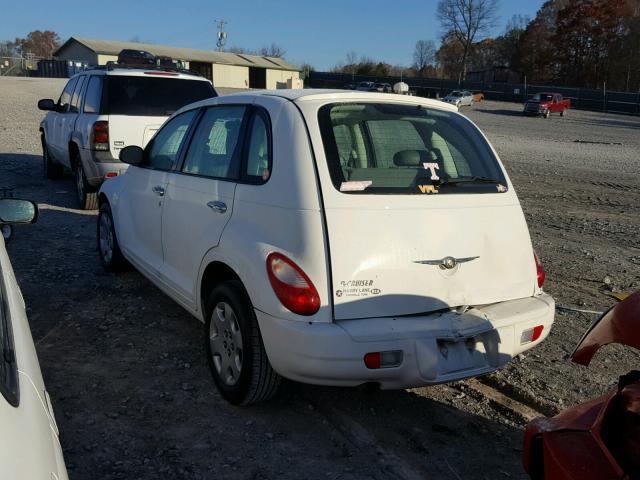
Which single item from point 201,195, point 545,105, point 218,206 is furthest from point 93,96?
point 545,105

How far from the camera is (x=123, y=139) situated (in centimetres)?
797

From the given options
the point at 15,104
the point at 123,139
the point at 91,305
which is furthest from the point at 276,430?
the point at 15,104

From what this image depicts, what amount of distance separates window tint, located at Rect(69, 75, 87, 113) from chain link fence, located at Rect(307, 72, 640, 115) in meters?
49.0

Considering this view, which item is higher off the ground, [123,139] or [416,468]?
[123,139]

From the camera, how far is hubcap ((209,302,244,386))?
353 centimetres

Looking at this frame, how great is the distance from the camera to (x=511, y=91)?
60.2 m

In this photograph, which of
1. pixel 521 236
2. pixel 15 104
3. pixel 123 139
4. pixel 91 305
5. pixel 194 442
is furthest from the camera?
pixel 15 104

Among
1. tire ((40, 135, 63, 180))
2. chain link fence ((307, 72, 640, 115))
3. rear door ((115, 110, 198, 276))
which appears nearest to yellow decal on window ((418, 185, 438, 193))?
rear door ((115, 110, 198, 276))

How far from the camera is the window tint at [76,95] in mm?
8984

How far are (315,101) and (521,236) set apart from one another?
145 centimetres

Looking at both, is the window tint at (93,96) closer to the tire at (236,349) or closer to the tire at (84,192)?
the tire at (84,192)

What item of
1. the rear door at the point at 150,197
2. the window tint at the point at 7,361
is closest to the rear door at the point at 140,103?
the rear door at the point at 150,197

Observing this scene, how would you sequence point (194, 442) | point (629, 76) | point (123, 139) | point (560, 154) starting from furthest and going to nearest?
point (629, 76)
point (560, 154)
point (123, 139)
point (194, 442)

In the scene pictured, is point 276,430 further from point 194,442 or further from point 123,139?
point 123,139
